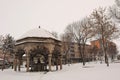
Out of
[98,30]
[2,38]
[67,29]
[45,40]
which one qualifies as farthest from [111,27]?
[2,38]

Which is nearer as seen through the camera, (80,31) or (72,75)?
(72,75)

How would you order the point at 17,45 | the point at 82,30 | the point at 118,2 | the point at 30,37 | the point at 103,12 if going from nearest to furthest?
1. the point at 30,37
2. the point at 17,45
3. the point at 118,2
4. the point at 103,12
5. the point at 82,30

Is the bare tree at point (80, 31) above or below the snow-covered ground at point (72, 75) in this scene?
above

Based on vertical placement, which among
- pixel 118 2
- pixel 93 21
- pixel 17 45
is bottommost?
pixel 17 45

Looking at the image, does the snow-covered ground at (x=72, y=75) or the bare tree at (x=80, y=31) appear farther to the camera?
the bare tree at (x=80, y=31)

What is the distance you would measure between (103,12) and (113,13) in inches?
108

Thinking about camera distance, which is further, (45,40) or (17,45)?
(17,45)

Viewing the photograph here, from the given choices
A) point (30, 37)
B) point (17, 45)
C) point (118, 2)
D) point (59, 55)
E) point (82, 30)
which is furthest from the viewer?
point (82, 30)

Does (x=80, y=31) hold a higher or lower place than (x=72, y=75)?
higher

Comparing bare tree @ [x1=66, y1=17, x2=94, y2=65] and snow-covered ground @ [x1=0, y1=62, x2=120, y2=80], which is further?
bare tree @ [x1=66, y1=17, x2=94, y2=65]

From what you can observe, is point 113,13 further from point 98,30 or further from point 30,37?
point 30,37

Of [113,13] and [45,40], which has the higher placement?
[113,13]

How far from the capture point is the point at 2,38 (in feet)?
168

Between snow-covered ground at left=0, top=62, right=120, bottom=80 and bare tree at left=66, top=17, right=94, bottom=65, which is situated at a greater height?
bare tree at left=66, top=17, right=94, bottom=65
